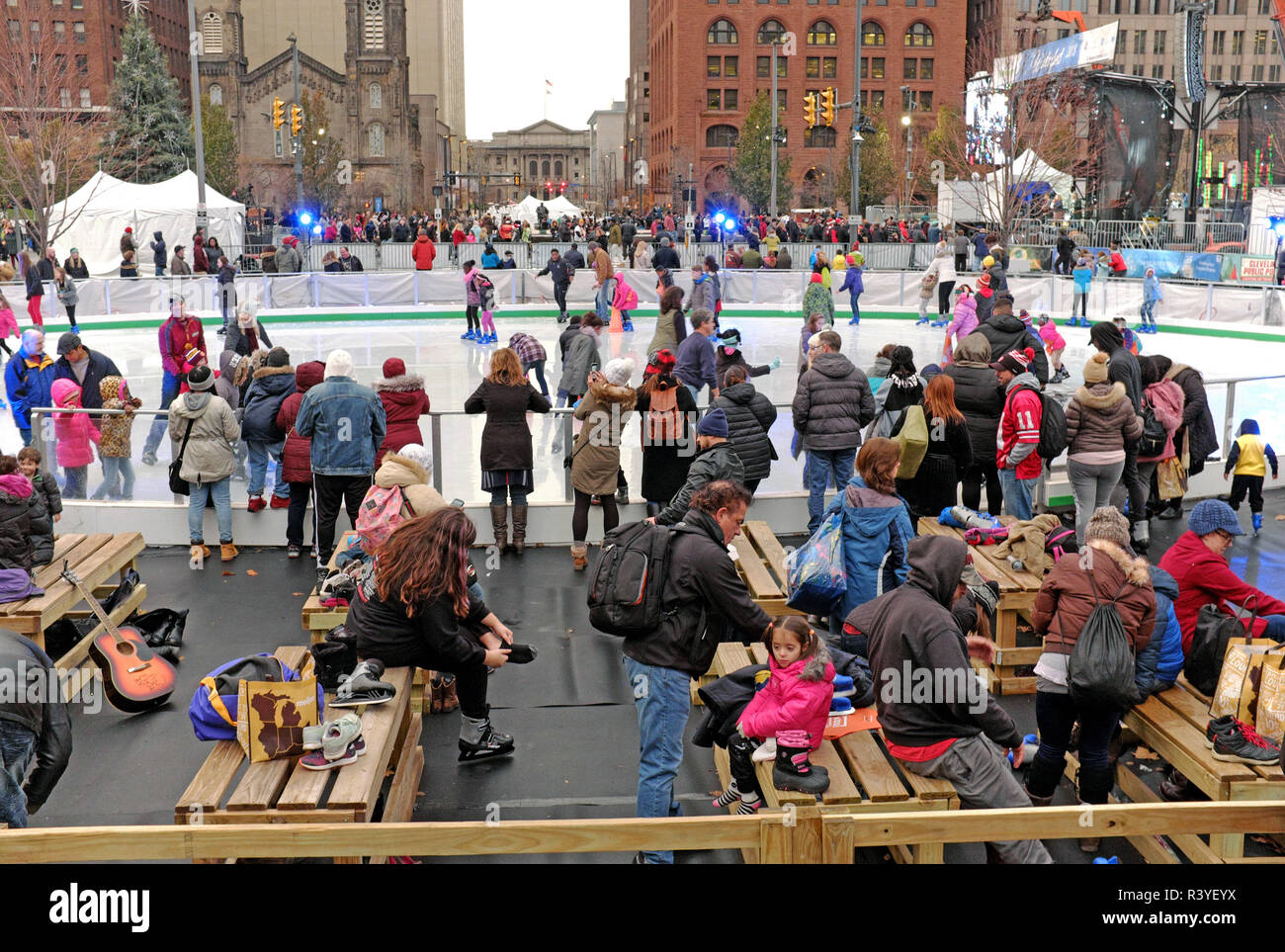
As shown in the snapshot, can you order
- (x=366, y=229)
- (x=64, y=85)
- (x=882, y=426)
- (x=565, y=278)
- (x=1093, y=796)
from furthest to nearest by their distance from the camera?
1. (x=64, y=85)
2. (x=366, y=229)
3. (x=565, y=278)
4. (x=882, y=426)
5. (x=1093, y=796)

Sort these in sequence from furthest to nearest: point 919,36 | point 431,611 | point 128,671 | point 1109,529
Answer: point 919,36
point 128,671
point 431,611
point 1109,529

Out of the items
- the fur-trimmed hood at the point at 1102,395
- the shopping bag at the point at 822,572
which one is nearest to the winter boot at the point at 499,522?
the shopping bag at the point at 822,572

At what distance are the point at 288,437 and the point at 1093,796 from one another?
637 cm

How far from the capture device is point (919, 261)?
3162 cm

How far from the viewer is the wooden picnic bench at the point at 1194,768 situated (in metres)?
4.82

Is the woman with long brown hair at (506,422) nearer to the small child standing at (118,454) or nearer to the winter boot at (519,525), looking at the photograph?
the winter boot at (519,525)

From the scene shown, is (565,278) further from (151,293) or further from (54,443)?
(54,443)

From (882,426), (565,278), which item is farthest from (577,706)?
(565,278)

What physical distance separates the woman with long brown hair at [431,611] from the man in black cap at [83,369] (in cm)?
665

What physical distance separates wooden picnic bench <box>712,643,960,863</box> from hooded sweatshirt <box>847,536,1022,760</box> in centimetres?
→ 12

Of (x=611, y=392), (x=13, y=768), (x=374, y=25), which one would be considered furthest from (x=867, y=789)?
(x=374, y=25)

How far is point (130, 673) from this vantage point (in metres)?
6.82

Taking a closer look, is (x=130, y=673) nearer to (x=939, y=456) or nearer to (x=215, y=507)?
(x=215, y=507)

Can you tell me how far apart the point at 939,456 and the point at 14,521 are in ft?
19.0
